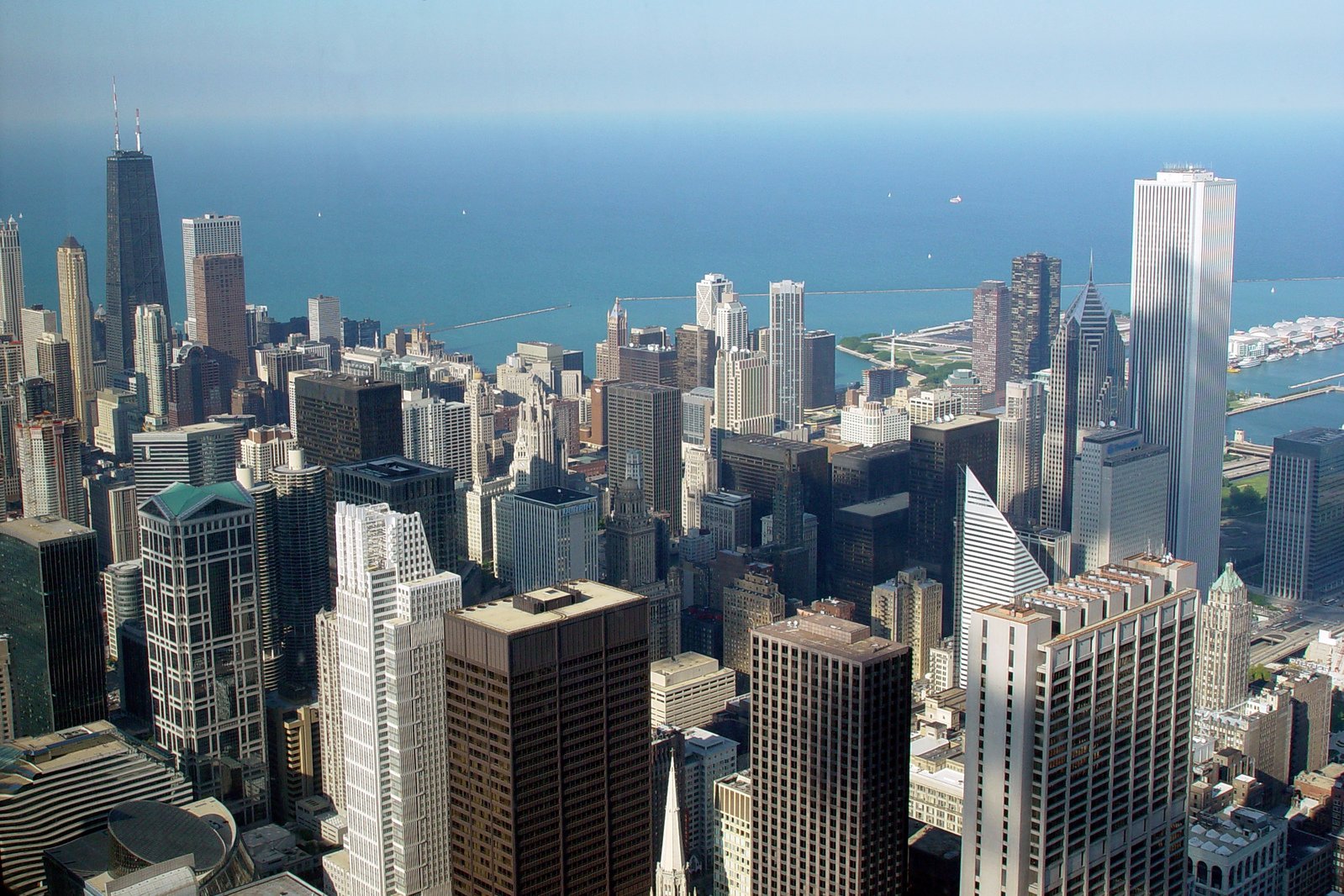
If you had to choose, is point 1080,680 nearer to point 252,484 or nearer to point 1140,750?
point 1140,750

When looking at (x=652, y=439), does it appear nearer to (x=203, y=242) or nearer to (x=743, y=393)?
(x=743, y=393)

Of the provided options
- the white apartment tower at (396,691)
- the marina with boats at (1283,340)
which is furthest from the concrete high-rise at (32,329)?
the marina with boats at (1283,340)

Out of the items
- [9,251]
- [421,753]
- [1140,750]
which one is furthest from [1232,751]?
[9,251]

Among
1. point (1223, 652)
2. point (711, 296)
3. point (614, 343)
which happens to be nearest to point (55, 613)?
point (1223, 652)

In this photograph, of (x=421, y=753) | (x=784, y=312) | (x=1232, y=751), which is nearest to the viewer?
(x=421, y=753)

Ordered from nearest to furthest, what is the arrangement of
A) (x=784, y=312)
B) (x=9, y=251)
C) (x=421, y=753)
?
(x=421, y=753)
(x=9, y=251)
(x=784, y=312)

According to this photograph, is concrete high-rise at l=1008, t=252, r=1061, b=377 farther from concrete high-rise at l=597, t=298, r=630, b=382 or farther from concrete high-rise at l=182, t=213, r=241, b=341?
concrete high-rise at l=182, t=213, r=241, b=341
